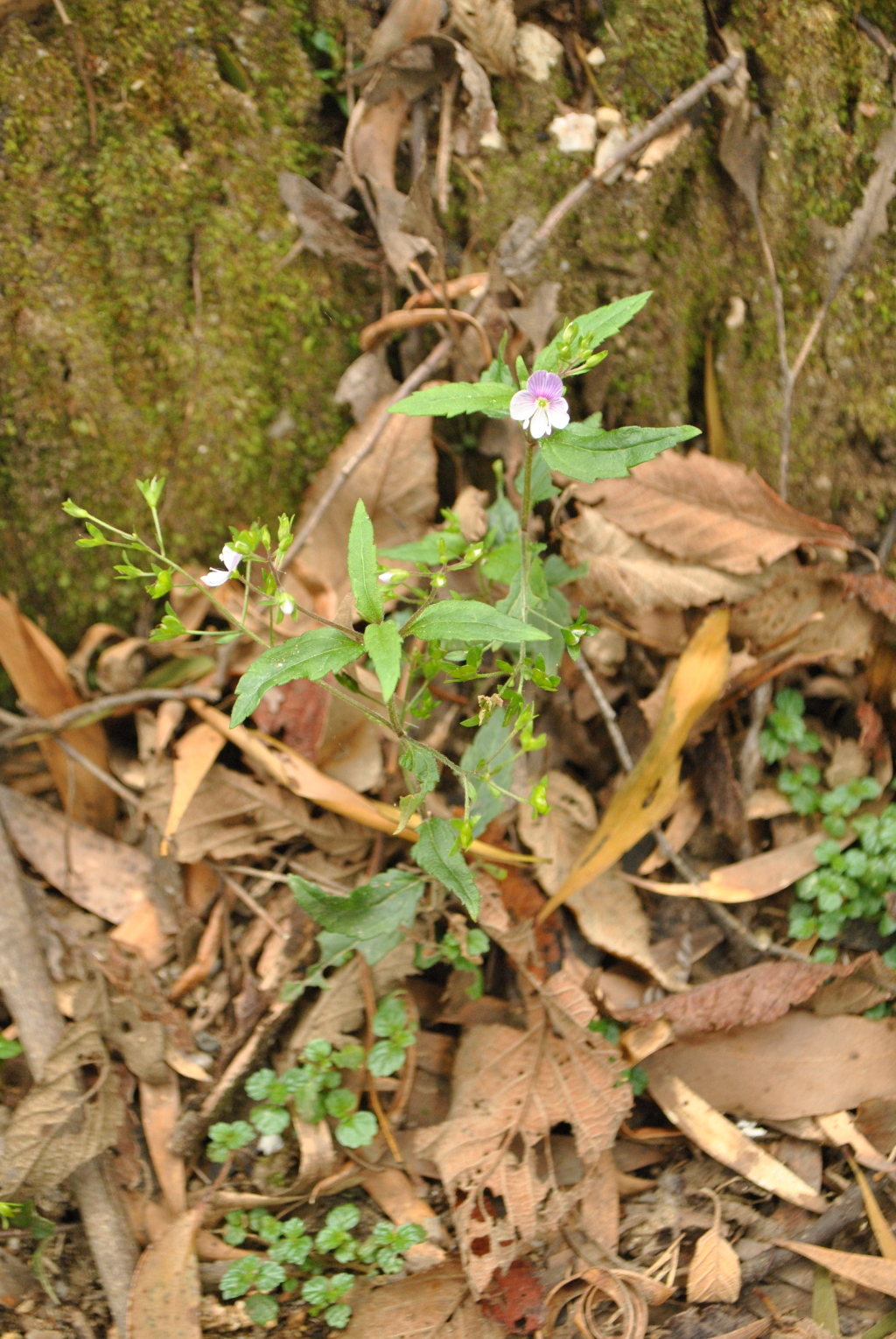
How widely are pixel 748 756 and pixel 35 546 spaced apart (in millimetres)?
1968

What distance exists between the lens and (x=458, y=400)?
1511 mm

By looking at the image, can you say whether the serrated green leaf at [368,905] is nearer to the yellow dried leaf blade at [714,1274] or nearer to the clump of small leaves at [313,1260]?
the clump of small leaves at [313,1260]

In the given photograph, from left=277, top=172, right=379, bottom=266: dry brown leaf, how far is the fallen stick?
1707mm

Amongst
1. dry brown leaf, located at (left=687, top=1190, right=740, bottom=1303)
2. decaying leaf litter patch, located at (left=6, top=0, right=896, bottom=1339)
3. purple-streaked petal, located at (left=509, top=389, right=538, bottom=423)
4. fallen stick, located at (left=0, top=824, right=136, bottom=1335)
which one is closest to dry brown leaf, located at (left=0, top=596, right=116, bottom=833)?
decaying leaf litter patch, located at (left=6, top=0, right=896, bottom=1339)

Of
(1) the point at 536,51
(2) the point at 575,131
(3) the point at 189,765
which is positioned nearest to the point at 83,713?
(3) the point at 189,765

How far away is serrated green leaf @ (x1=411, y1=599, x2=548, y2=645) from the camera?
136cm

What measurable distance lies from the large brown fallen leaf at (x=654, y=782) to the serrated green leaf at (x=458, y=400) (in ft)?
3.16

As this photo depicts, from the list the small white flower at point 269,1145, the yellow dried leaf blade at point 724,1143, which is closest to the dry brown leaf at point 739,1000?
the yellow dried leaf blade at point 724,1143

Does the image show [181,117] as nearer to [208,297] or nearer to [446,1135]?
[208,297]

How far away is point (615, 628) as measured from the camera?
229 cm

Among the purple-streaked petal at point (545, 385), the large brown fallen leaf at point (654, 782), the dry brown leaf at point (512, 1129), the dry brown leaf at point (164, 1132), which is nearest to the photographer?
the purple-streaked petal at point (545, 385)

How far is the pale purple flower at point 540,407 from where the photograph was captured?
1.45 meters

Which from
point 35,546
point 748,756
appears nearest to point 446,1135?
point 748,756

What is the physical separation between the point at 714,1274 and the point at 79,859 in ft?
5.66
